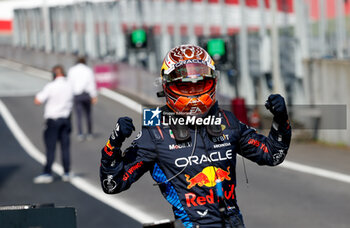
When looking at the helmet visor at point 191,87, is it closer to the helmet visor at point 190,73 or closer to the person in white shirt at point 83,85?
the helmet visor at point 190,73

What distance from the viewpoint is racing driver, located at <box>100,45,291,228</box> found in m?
4.33

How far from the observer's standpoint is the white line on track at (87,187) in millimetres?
10357

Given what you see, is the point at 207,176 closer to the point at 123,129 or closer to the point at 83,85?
the point at 123,129

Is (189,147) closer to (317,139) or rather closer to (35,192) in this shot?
(35,192)

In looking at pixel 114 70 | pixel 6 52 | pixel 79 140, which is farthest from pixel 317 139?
pixel 6 52

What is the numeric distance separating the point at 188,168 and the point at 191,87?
460 mm

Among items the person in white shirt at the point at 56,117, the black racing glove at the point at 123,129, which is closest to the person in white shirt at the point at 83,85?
the person in white shirt at the point at 56,117

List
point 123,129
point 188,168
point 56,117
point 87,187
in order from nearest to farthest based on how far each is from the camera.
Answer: point 123,129 < point 188,168 < point 87,187 < point 56,117

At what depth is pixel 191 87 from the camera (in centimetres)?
443

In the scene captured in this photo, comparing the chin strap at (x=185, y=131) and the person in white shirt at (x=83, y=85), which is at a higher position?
the chin strap at (x=185, y=131)

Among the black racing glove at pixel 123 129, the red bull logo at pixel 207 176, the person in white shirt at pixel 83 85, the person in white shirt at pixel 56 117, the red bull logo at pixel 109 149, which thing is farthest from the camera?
the person in white shirt at pixel 83 85

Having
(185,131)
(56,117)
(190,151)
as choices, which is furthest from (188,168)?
(56,117)

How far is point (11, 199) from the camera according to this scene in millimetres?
11836

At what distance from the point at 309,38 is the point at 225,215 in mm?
15541
